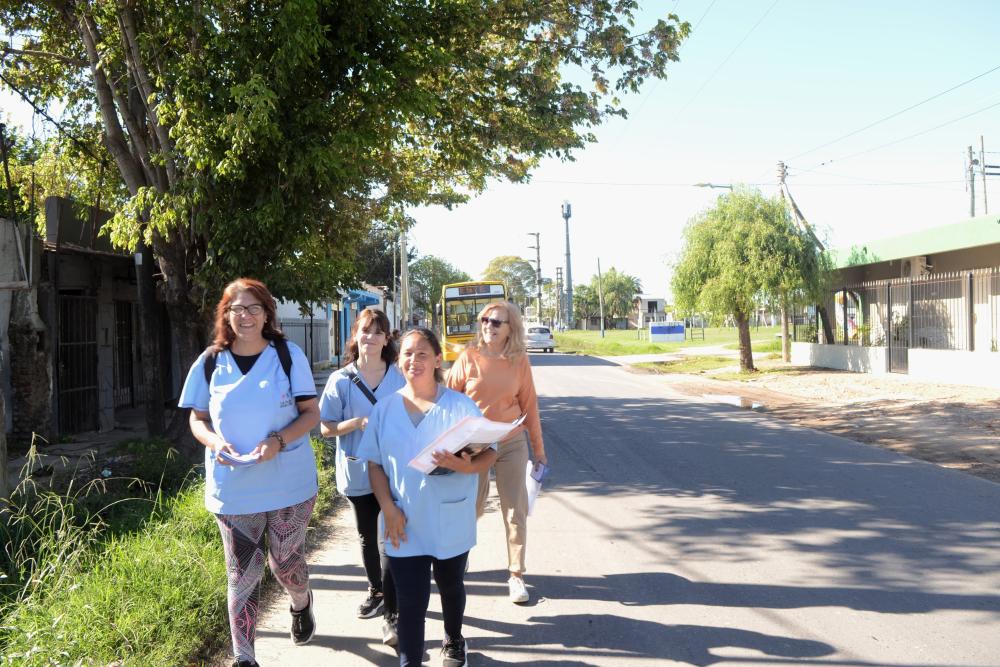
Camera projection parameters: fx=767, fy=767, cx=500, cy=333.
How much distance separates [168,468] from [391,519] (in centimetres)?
515

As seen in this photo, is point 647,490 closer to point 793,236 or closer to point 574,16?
point 574,16

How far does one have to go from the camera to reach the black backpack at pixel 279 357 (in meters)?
3.58

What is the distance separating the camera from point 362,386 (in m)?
4.46

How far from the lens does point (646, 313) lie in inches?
3866

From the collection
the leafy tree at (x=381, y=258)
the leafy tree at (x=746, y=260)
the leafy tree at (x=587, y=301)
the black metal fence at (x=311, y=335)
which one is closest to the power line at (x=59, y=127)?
the black metal fence at (x=311, y=335)

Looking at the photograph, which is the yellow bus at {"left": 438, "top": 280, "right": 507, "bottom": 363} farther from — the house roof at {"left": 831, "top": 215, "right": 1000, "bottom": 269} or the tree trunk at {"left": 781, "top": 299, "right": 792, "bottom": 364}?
the house roof at {"left": 831, "top": 215, "right": 1000, "bottom": 269}

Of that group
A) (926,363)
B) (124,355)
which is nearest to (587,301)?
(926,363)

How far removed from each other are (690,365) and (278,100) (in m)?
22.6

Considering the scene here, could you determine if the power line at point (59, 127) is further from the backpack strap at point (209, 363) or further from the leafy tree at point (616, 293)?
the leafy tree at point (616, 293)

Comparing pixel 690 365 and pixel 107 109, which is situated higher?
pixel 107 109

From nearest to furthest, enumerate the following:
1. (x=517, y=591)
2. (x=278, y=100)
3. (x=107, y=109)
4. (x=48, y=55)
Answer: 1. (x=517, y=591)
2. (x=278, y=100)
3. (x=107, y=109)
4. (x=48, y=55)

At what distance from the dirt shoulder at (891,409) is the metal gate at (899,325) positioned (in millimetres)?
585

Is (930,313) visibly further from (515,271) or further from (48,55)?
(515,271)

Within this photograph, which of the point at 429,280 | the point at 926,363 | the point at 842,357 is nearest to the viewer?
the point at 926,363
